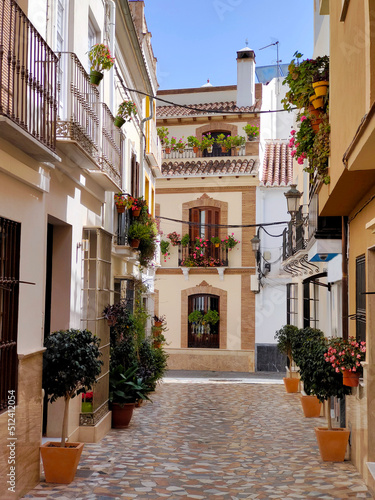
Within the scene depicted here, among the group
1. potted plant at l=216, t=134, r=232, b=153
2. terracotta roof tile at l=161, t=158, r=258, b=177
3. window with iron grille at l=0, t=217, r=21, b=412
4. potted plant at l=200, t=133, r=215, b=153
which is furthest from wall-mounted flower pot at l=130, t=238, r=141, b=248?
potted plant at l=216, t=134, r=232, b=153

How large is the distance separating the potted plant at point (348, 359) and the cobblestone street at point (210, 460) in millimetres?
1236

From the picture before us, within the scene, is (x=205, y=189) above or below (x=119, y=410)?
above

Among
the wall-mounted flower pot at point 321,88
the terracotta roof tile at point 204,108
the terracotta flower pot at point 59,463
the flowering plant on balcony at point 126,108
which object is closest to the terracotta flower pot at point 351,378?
the terracotta flower pot at point 59,463

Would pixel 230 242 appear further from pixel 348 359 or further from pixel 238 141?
pixel 348 359

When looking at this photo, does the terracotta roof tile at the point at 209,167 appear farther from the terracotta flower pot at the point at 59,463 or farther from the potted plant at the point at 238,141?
the terracotta flower pot at the point at 59,463

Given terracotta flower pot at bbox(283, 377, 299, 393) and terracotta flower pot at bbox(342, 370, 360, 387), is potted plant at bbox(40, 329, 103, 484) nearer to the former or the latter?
terracotta flower pot at bbox(342, 370, 360, 387)

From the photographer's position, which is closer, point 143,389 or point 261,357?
point 143,389

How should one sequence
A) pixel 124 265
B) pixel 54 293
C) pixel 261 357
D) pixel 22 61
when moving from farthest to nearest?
1. pixel 261 357
2. pixel 124 265
3. pixel 54 293
4. pixel 22 61

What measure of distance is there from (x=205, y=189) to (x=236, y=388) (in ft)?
35.0

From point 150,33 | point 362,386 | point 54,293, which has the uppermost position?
point 150,33

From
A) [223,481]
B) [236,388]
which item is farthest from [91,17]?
[236,388]

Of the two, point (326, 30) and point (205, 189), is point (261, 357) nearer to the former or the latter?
point (205, 189)

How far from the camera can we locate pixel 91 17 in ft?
35.0

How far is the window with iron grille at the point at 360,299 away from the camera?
826 centimetres
